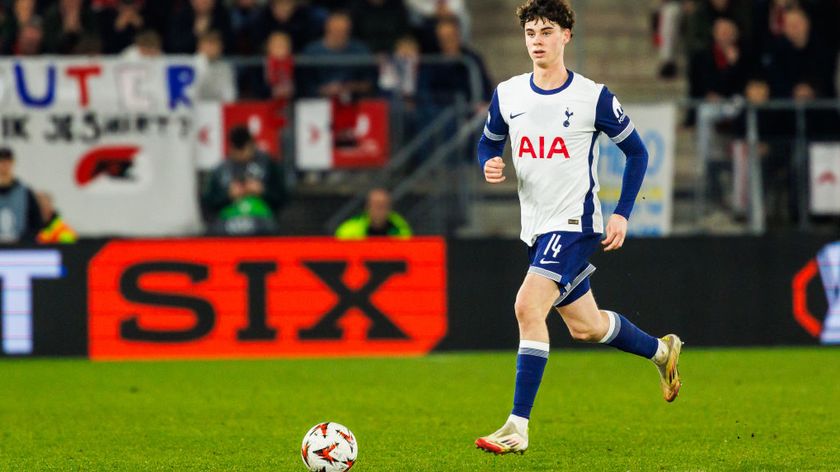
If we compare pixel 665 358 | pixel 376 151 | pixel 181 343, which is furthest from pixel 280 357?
pixel 665 358

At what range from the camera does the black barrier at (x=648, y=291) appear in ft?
45.4

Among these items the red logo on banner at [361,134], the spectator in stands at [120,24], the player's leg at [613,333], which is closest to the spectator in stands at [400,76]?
the red logo on banner at [361,134]

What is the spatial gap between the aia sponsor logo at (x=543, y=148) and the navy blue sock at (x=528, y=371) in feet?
3.03

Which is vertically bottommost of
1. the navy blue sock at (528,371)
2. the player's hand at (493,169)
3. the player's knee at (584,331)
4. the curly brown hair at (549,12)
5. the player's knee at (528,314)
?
the navy blue sock at (528,371)

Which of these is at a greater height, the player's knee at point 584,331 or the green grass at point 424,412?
the player's knee at point 584,331

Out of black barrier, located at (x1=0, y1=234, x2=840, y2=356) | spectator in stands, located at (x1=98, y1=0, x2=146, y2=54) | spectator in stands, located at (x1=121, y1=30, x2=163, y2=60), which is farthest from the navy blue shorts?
spectator in stands, located at (x1=98, y1=0, x2=146, y2=54)

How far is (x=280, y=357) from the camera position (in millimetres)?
13781

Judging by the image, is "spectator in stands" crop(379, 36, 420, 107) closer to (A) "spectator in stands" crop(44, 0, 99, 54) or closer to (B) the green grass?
(B) the green grass

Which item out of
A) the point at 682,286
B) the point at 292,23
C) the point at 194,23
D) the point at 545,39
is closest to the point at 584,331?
the point at 545,39

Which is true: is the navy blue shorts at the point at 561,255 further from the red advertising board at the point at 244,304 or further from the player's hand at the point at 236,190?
the player's hand at the point at 236,190

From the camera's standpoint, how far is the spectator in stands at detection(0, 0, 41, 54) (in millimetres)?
16766

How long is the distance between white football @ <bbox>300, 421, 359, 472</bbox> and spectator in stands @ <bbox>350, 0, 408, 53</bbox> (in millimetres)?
9878

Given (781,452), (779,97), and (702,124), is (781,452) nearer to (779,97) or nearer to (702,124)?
(702,124)

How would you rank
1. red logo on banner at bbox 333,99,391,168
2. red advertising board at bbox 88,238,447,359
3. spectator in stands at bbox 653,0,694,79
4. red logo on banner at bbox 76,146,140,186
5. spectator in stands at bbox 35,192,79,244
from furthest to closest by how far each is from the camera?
spectator in stands at bbox 653,0,694,79 → red logo on banner at bbox 333,99,391,168 → red logo on banner at bbox 76,146,140,186 → spectator in stands at bbox 35,192,79,244 → red advertising board at bbox 88,238,447,359
